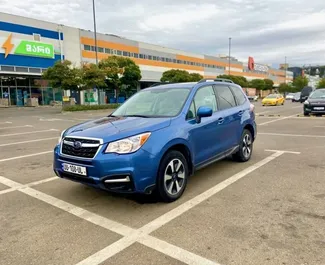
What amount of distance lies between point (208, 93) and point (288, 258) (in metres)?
3.14

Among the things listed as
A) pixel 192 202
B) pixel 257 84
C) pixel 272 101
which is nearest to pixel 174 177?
pixel 192 202

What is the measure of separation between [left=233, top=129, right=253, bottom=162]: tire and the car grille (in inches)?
132

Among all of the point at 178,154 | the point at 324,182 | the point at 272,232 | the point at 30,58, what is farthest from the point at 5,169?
the point at 30,58

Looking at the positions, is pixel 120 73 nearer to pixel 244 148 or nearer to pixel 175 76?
pixel 175 76

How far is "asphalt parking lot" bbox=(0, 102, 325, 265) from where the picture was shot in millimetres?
2875

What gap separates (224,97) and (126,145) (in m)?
2.75

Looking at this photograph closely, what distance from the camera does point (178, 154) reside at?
4.17 m

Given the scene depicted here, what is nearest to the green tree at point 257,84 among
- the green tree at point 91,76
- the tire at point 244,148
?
the green tree at point 91,76

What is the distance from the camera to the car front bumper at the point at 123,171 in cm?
360

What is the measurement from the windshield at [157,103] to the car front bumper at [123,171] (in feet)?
3.43

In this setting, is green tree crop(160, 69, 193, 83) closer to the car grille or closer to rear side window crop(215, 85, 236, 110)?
rear side window crop(215, 85, 236, 110)

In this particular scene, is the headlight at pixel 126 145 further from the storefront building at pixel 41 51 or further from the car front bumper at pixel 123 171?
the storefront building at pixel 41 51

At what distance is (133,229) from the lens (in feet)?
11.2

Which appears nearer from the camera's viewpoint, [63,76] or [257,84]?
[63,76]
